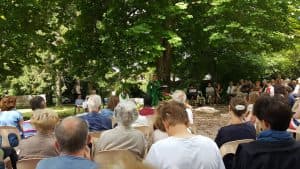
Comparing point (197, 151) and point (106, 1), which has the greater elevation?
point (106, 1)

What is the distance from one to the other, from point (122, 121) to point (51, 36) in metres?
12.7

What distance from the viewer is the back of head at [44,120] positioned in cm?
471

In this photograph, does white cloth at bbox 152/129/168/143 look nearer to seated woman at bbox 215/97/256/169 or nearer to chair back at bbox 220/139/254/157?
seated woman at bbox 215/97/256/169

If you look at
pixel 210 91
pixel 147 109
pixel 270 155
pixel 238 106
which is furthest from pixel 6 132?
pixel 210 91

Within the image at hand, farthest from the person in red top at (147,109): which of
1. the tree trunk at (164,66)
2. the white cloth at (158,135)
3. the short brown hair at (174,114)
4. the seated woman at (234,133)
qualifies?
the tree trunk at (164,66)

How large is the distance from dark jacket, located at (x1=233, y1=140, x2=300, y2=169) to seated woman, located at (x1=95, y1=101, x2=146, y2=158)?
1.93 m

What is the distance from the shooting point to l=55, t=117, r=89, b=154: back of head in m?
3.18

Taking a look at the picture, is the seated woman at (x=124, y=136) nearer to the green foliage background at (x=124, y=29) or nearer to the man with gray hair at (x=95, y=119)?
the man with gray hair at (x=95, y=119)

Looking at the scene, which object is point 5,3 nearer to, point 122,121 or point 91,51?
point 91,51

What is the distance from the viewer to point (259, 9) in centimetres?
1723

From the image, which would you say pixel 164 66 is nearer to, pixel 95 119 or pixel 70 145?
pixel 95 119

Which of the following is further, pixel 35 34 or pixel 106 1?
pixel 106 1

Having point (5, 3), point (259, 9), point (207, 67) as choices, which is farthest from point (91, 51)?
point (207, 67)

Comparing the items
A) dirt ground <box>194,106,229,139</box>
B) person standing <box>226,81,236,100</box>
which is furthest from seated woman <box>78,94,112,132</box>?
person standing <box>226,81,236,100</box>
